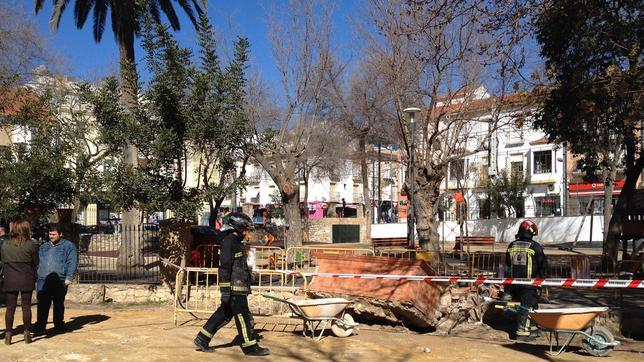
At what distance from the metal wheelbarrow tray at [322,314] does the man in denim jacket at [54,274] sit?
121 inches

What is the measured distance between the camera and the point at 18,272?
25.2 feet

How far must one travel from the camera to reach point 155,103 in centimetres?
1074

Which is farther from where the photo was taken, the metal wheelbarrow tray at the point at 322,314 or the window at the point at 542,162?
the window at the point at 542,162

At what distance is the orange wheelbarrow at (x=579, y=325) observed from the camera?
287 inches

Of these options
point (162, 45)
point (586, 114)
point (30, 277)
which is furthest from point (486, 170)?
point (30, 277)

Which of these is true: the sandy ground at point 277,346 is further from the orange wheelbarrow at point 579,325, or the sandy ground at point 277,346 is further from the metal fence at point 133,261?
the metal fence at point 133,261

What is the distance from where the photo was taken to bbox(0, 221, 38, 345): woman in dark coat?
7.64 metres

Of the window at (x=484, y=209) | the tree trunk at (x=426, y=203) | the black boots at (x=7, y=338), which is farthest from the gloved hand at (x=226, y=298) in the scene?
the window at (x=484, y=209)

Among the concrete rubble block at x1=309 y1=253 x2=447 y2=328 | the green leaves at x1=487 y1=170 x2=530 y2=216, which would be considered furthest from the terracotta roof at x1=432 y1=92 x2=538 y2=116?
the green leaves at x1=487 y1=170 x2=530 y2=216

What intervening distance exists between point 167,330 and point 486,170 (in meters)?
43.9

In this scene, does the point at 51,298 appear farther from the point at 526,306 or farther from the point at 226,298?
the point at 526,306

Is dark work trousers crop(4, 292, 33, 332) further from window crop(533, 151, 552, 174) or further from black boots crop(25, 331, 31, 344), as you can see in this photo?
window crop(533, 151, 552, 174)

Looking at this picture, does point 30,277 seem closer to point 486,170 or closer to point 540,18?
point 540,18

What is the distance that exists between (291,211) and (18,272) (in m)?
12.1
